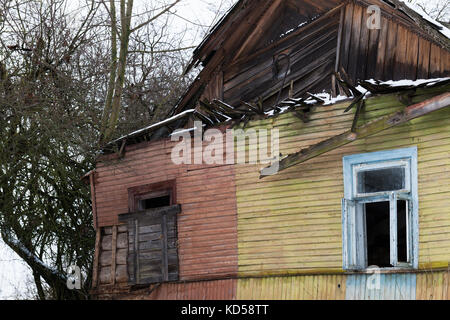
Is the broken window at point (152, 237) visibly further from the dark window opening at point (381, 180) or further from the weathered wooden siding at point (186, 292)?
the dark window opening at point (381, 180)

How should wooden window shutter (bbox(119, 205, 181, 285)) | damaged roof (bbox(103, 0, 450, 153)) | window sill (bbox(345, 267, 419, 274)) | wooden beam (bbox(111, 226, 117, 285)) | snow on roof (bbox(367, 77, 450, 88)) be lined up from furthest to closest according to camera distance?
1. wooden beam (bbox(111, 226, 117, 285))
2. wooden window shutter (bbox(119, 205, 181, 285))
3. damaged roof (bbox(103, 0, 450, 153))
4. window sill (bbox(345, 267, 419, 274))
5. snow on roof (bbox(367, 77, 450, 88))

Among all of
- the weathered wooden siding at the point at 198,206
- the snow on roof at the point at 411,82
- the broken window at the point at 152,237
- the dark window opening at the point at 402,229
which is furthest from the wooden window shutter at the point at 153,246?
the snow on roof at the point at 411,82

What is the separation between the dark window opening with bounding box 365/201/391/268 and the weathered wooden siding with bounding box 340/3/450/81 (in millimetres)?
3190

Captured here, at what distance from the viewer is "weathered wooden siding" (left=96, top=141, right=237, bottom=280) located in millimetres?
13641

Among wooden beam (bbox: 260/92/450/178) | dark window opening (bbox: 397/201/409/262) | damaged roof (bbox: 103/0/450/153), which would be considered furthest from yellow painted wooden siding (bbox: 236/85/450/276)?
dark window opening (bbox: 397/201/409/262)

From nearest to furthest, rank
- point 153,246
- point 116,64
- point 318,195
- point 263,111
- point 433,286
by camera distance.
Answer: point 433,286
point 318,195
point 263,111
point 153,246
point 116,64

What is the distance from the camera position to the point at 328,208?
1230cm

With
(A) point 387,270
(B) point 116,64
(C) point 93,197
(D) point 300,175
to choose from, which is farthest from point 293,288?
(B) point 116,64

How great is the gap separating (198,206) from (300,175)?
2.25 m

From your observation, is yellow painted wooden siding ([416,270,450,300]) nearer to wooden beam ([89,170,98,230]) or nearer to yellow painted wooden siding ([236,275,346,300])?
yellow painted wooden siding ([236,275,346,300])

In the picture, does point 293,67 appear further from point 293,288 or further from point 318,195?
point 293,288

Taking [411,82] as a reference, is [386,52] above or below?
above

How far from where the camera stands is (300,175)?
12766 mm

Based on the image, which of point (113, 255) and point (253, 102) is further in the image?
point (113, 255)
